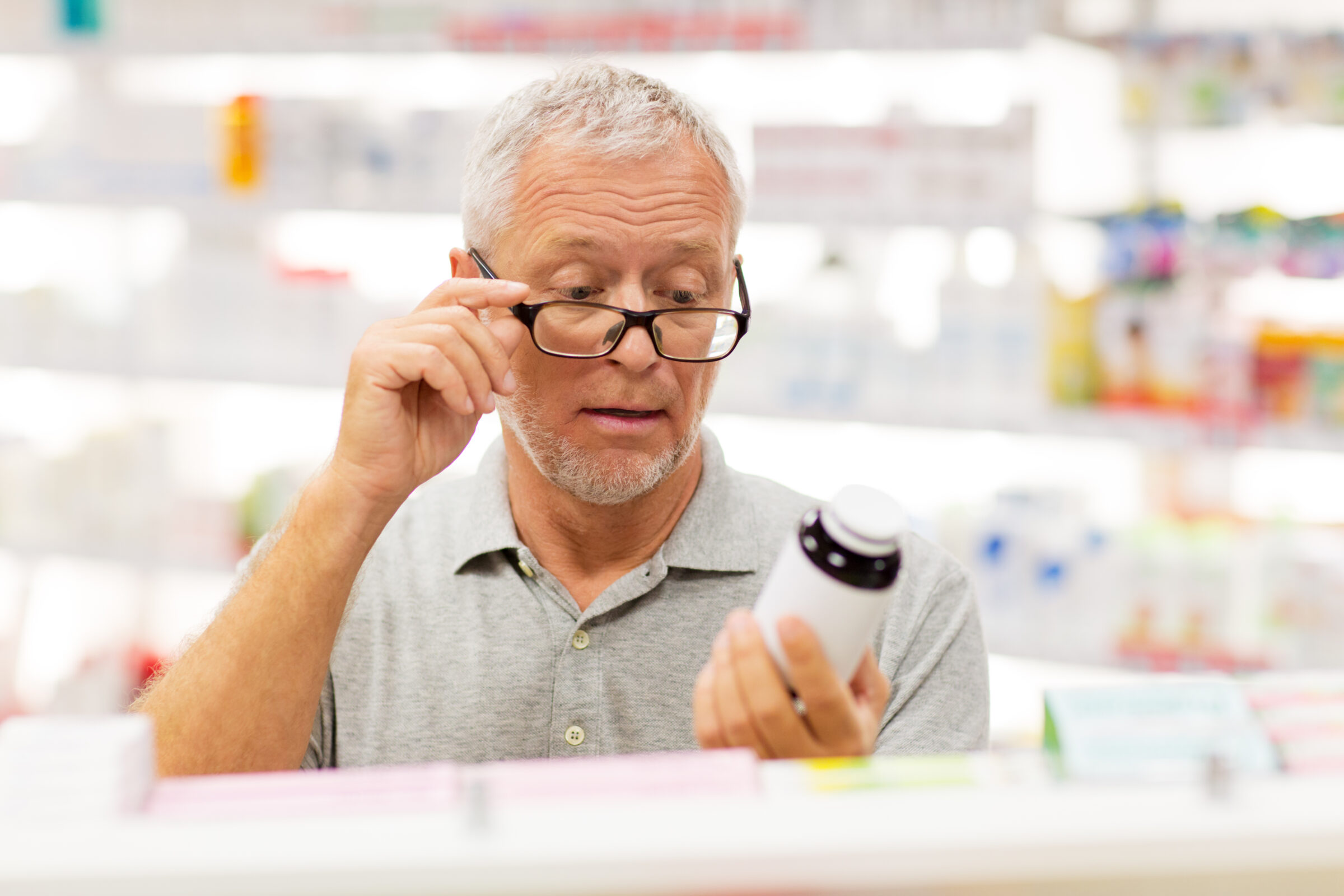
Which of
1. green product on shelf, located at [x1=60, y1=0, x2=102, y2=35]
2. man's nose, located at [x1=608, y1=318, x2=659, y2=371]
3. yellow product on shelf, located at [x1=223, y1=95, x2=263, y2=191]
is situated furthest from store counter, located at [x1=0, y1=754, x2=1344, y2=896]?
green product on shelf, located at [x1=60, y1=0, x2=102, y2=35]

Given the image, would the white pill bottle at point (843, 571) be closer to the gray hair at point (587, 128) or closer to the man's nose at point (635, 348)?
the man's nose at point (635, 348)

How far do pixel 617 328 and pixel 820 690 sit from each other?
0.59m

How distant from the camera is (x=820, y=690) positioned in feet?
2.56

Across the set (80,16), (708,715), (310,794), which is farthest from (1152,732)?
(80,16)

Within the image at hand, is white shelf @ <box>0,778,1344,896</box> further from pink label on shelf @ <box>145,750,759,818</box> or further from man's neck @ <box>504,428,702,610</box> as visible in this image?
man's neck @ <box>504,428,702,610</box>

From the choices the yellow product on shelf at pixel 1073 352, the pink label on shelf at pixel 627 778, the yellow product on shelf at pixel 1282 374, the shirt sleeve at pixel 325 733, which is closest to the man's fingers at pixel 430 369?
the shirt sleeve at pixel 325 733

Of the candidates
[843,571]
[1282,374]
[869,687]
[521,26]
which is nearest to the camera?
[843,571]

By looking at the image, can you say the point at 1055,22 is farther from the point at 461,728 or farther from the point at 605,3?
the point at 461,728

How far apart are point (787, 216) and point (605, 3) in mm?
745

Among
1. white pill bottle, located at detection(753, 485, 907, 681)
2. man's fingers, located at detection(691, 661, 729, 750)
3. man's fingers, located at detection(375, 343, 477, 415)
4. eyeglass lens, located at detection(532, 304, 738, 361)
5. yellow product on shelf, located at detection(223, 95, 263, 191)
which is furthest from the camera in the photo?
yellow product on shelf, located at detection(223, 95, 263, 191)

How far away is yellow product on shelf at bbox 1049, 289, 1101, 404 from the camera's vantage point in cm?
257

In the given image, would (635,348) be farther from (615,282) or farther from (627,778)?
(627,778)

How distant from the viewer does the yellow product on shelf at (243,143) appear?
10.3 ft

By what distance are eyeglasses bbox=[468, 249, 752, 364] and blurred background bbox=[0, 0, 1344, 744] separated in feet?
4.44
